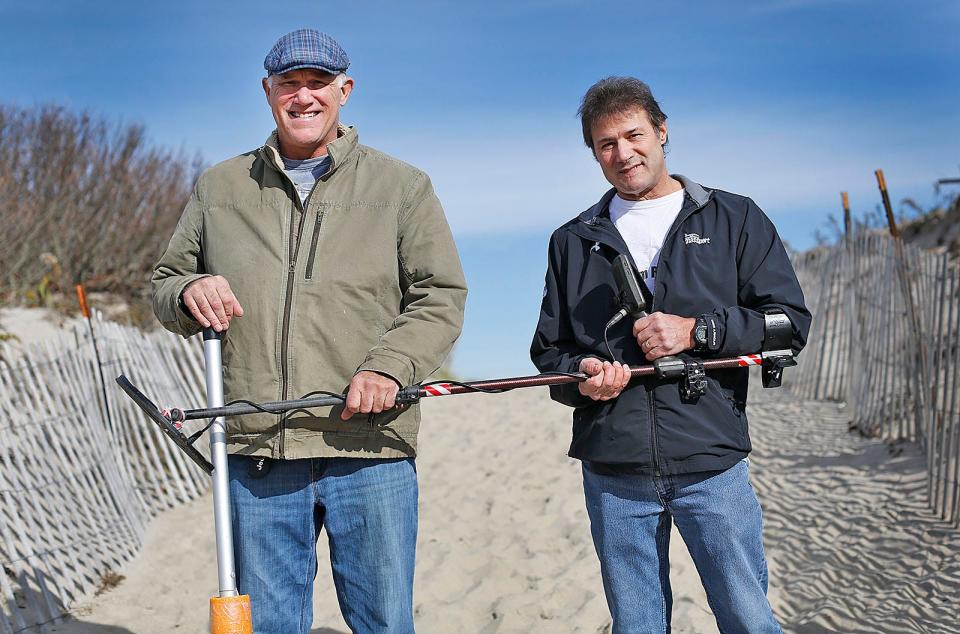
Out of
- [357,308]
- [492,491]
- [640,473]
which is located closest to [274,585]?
[357,308]

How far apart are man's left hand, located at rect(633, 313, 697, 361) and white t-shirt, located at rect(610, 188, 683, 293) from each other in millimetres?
177

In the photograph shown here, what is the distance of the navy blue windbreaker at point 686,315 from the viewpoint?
2.31 meters

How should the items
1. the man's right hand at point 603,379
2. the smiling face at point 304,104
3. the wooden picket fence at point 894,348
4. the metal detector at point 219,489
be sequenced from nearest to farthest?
the metal detector at point 219,489 < the man's right hand at point 603,379 < the smiling face at point 304,104 < the wooden picket fence at point 894,348

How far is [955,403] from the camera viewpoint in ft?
17.0

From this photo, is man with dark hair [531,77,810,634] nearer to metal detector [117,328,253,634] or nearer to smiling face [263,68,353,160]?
smiling face [263,68,353,160]

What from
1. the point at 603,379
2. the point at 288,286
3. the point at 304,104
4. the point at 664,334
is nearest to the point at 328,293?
the point at 288,286

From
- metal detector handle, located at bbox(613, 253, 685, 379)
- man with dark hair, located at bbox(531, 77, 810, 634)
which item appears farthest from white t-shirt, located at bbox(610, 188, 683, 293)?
metal detector handle, located at bbox(613, 253, 685, 379)

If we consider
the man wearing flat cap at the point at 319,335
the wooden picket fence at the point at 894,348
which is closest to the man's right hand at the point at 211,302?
the man wearing flat cap at the point at 319,335

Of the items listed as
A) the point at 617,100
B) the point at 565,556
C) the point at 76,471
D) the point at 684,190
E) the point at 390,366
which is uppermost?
the point at 617,100

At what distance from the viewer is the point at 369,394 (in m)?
2.20

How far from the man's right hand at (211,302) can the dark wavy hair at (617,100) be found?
3.45 ft

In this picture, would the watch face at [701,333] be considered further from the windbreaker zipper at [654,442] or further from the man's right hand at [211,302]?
the man's right hand at [211,302]

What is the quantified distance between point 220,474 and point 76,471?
3.09 m

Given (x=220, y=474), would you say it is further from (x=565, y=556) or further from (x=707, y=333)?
(x=565, y=556)
